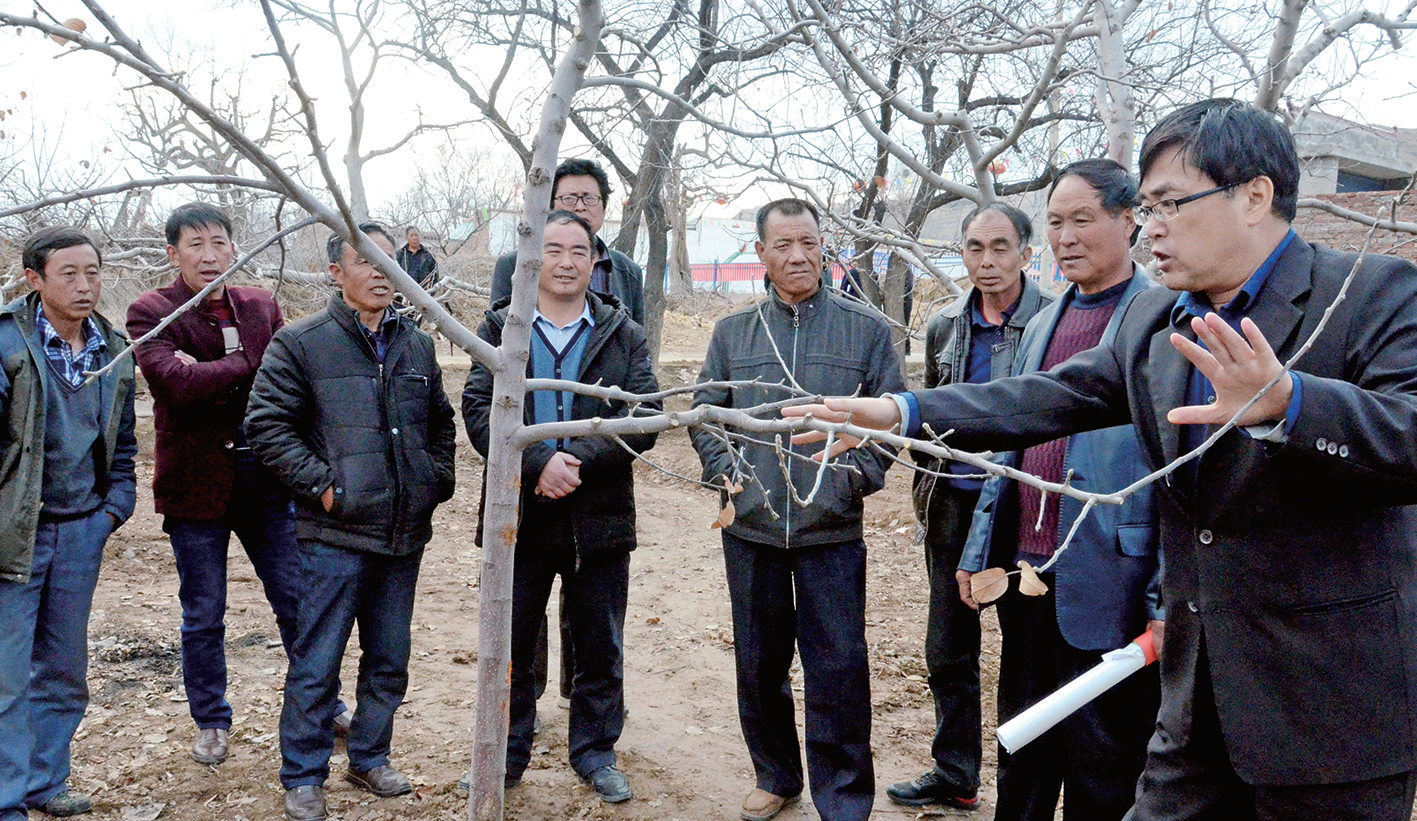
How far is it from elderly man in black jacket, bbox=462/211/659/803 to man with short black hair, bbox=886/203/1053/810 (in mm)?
1168

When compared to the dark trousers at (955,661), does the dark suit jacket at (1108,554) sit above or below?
above

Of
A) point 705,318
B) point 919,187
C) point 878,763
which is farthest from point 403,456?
point 705,318

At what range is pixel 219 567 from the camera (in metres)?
3.99

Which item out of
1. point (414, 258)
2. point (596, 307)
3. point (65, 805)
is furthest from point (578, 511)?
point (414, 258)

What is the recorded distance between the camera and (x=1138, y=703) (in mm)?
2811

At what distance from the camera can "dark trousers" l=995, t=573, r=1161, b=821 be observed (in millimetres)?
2787

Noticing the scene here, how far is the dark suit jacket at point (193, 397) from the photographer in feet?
12.6

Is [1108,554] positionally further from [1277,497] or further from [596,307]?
[596,307]

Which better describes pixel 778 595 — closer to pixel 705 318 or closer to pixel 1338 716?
pixel 1338 716

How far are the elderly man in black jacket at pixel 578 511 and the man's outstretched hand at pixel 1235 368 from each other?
2.30 m

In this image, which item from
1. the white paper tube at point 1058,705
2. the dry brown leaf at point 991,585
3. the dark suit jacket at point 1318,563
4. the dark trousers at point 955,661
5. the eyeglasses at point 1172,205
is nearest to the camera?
the dark suit jacket at point 1318,563

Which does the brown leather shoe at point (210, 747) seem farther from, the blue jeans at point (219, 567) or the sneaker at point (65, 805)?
the sneaker at point (65, 805)

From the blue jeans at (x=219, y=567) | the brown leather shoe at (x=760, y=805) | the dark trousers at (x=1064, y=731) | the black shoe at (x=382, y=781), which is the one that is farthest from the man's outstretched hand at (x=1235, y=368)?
the blue jeans at (x=219, y=567)

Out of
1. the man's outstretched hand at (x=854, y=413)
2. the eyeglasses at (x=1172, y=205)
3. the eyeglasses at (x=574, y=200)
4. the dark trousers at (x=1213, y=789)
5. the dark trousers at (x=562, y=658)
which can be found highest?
the eyeglasses at (x=574, y=200)
